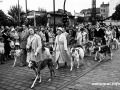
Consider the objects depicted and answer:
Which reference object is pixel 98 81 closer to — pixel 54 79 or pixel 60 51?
pixel 54 79

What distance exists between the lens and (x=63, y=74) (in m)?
8.47

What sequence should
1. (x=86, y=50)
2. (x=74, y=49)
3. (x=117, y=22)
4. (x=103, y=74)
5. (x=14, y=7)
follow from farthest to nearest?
(x=117, y=22)
(x=14, y=7)
(x=86, y=50)
(x=74, y=49)
(x=103, y=74)

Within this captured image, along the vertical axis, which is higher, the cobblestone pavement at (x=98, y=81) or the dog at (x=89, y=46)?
the dog at (x=89, y=46)

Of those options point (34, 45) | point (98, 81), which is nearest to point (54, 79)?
point (34, 45)

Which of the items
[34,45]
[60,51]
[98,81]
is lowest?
[98,81]

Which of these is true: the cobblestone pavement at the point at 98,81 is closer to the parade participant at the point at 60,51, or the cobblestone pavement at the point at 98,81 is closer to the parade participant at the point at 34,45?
the parade participant at the point at 60,51

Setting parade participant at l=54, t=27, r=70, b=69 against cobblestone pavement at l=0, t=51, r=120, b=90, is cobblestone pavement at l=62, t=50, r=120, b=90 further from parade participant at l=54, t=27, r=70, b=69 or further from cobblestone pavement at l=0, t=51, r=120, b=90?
parade participant at l=54, t=27, r=70, b=69

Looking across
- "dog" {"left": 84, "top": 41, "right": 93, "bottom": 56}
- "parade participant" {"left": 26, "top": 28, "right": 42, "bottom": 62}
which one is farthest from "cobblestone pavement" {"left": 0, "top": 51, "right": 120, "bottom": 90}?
"dog" {"left": 84, "top": 41, "right": 93, "bottom": 56}

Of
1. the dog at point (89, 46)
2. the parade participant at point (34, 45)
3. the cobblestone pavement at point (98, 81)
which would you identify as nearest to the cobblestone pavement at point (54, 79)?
the cobblestone pavement at point (98, 81)

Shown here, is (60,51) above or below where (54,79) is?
above

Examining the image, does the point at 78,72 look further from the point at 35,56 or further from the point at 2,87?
the point at 2,87

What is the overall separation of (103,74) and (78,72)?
1110 millimetres

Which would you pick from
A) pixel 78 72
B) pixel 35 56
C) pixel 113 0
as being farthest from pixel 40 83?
pixel 113 0

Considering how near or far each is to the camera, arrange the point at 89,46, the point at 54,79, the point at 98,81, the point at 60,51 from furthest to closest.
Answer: the point at 89,46
the point at 60,51
the point at 54,79
the point at 98,81
